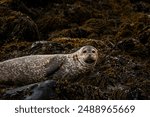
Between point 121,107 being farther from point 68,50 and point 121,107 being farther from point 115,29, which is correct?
point 115,29

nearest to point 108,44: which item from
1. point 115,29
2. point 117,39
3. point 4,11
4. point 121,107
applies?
point 117,39

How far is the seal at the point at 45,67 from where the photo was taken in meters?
11.6

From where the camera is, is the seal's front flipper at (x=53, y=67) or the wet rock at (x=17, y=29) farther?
the wet rock at (x=17, y=29)

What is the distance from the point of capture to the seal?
11633 mm

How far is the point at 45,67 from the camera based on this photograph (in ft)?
38.5

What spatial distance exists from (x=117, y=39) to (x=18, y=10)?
11.1ft

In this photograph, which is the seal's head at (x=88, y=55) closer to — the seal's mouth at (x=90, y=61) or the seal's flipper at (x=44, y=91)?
the seal's mouth at (x=90, y=61)

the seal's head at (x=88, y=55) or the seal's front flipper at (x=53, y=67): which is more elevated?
the seal's head at (x=88, y=55)

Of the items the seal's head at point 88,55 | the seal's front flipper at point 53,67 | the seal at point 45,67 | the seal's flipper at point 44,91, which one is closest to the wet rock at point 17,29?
the seal at point 45,67

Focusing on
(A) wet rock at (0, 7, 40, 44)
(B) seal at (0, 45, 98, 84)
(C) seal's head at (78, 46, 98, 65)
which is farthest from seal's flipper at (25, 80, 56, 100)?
(A) wet rock at (0, 7, 40, 44)

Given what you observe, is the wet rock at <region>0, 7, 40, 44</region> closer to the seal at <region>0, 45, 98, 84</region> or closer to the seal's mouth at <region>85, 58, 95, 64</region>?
the seal at <region>0, 45, 98, 84</region>

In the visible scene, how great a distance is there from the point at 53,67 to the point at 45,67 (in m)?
0.16

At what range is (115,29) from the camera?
1645 cm

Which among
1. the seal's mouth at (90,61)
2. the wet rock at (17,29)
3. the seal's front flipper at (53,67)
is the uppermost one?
the seal's mouth at (90,61)
